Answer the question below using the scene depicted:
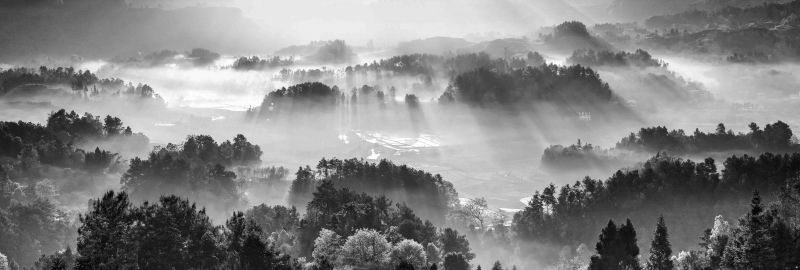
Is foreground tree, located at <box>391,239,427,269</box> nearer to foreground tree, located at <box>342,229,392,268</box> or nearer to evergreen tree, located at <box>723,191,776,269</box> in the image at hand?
foreground tree, located at <box>342,229,392,268</box>

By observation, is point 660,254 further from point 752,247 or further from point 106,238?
point 106,238

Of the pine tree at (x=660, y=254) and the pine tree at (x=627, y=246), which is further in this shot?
the pine tree at (x=660, y=254)

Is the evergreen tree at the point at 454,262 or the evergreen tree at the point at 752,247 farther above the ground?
the evergreen tree at the point at 752,247

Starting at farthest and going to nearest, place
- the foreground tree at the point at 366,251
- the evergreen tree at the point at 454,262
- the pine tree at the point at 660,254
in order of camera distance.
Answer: the evergreen tree at the point at 454,262 → the foreground tree at the point at 366,251 → the pine tree at the point at 660,254

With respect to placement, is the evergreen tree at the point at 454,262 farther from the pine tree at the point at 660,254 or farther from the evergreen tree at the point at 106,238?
the evergreen tree at the point at 106,238

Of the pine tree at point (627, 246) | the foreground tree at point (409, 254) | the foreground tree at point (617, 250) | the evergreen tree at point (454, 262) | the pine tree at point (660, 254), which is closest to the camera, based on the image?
the pine tree at point (627, 246)

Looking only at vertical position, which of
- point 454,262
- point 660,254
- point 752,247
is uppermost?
point 752,247

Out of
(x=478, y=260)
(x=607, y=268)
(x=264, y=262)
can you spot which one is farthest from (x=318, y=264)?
(x=478, y=260)

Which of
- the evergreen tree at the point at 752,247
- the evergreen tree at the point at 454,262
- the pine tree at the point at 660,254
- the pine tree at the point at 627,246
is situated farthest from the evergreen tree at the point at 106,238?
the evergreen tree at the point at 752,247

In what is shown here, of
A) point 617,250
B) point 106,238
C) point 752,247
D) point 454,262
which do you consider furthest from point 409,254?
point 752,247

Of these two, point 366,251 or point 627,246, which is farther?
point 366,251

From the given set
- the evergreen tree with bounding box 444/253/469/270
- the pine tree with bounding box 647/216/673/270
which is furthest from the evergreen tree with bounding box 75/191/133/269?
the pine tree with bounding box 647/216/673/270

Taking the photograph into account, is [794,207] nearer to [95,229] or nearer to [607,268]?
[607,268]

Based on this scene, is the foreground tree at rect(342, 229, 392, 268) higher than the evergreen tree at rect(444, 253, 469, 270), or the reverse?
the foreground tree at rect(342, 229, 392, 268)
